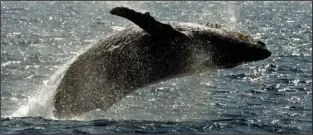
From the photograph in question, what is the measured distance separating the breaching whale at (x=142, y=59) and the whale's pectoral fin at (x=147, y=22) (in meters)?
0.06

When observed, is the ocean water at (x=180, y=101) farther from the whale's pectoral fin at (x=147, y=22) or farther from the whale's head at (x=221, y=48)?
the whale's pectoral fin at (x=147, y=22)

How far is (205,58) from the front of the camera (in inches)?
654

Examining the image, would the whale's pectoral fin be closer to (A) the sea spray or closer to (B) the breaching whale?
(B) the breaching whale

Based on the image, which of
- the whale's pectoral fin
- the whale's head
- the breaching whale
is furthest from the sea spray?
the whale's head

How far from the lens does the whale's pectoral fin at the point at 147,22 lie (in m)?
15.6

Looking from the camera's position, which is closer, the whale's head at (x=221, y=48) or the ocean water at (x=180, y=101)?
the whale's head at (x=221, y=48)

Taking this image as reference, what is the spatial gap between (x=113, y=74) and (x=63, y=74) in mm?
1492

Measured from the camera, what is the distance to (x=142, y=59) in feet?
53.3

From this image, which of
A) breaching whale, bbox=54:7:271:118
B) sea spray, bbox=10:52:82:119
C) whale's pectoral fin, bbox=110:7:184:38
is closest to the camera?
whale's pectoral fin, bbox=110:7:184:38

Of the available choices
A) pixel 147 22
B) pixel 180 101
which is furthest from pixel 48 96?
pixel 180 101

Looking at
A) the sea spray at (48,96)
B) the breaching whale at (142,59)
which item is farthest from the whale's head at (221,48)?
the sea spray at (48,96)

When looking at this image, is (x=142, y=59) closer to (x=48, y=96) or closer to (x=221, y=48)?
(x=221, y=48)

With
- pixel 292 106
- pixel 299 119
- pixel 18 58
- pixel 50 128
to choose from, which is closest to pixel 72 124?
pixel 50 128

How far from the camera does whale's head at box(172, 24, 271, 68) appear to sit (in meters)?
16.4
